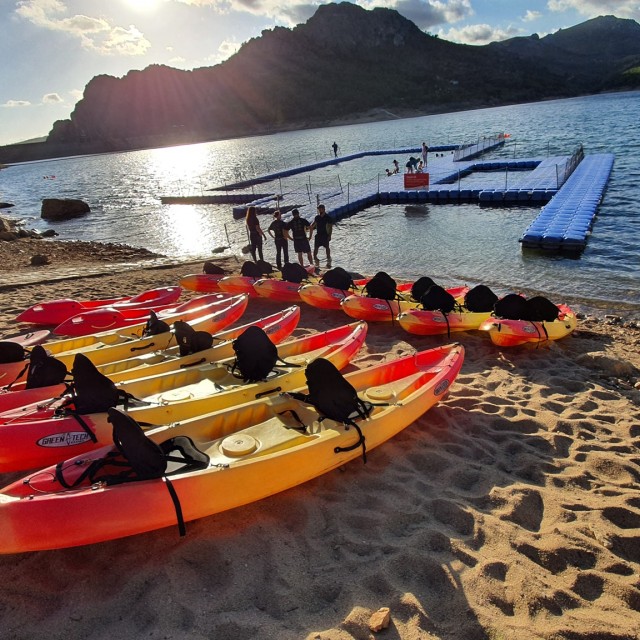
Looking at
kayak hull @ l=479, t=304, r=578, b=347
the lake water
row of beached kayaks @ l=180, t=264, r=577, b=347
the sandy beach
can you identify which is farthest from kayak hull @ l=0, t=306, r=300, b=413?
the lake water

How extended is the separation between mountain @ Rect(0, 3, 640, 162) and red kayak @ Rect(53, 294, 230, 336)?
4485 inches

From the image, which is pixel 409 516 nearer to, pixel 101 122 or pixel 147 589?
pixel 147 589

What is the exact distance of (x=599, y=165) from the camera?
2427 cm

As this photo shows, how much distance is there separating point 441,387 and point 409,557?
7.54 ft

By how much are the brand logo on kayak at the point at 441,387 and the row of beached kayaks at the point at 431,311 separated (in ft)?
7.15

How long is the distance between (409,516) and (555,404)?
9.08 feet

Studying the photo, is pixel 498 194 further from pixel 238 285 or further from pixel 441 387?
pixel 441 387

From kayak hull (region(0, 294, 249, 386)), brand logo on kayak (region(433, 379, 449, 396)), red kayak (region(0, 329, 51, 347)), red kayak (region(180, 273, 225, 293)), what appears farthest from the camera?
red kayak (region(180, 273, 225, 293))

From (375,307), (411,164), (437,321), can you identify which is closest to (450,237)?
(375,307)

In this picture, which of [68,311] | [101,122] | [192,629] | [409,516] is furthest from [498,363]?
[101,122]

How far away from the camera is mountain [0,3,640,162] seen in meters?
118

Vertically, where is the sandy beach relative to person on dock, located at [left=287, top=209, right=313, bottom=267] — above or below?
below

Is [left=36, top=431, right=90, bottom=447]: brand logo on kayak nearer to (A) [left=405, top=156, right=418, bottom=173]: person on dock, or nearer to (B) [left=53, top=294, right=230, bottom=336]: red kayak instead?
(B) [left=53, top=294, right=230, bottom=336]: red kayak

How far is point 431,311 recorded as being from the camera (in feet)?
26.0
